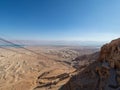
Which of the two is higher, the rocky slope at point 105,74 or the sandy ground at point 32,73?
the rocky slope at point 105,74

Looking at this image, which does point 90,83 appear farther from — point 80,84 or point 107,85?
point 107,85

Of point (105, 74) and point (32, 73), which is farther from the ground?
point (105, 74)

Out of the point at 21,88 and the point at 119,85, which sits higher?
the point at 119,85

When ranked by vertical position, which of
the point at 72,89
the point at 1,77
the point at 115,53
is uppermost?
the point at 115,53

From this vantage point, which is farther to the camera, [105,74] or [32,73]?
[32,73]

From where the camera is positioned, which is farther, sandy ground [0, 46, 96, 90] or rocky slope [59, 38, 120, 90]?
sandy ground [0, 46, 96, 90]

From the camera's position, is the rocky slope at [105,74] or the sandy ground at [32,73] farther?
the sandy ground at [32,73]

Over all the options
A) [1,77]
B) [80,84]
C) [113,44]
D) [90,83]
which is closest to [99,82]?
[90,83]

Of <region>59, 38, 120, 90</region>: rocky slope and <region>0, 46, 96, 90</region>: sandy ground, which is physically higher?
<region>59, 38, 120, 90</region>: rocky slope
